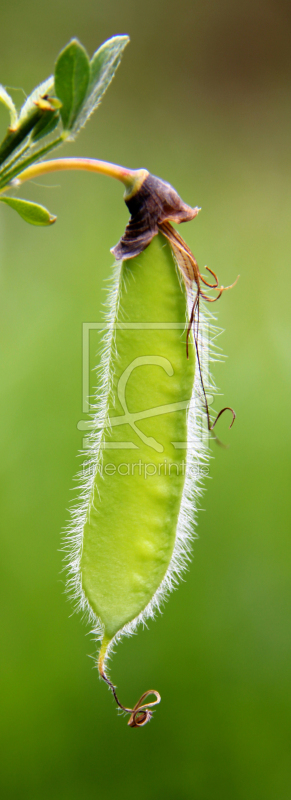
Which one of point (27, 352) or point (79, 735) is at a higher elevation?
point (27, 352)

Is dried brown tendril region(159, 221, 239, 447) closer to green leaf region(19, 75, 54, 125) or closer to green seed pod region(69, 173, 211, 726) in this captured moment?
green seed pod region(69, 173, 211, 726)

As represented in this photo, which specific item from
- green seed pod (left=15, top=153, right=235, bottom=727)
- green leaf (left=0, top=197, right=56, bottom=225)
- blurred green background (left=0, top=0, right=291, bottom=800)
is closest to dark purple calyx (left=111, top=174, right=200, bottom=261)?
green seed pod (left=15, top=153, right=235, bottom=727)

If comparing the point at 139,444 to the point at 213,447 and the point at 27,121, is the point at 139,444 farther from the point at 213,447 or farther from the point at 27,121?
the point at 213,447

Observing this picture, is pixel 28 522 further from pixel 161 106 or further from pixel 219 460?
pixel 161 106

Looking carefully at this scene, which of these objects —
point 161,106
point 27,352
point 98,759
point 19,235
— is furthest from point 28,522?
point 161,106

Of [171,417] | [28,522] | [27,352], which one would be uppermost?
[27,352]

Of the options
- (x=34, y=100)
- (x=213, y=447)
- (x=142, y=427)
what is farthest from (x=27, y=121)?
(x=213, y=447)

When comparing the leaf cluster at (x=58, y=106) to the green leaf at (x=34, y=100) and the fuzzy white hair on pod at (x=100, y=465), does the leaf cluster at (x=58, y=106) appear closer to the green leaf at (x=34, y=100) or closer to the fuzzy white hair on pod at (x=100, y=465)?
the green leaf at (x=34, y=100)
